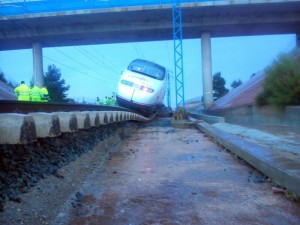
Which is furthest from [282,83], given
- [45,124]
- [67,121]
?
[45,124]

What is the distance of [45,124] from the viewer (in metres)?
3.16

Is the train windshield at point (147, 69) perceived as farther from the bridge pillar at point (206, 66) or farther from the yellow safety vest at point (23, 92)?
the bridge pillar at point (206, 66)

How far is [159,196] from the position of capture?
12.1 ft

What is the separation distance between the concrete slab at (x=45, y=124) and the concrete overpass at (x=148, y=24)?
83.3ft

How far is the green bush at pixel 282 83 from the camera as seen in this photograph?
1358 cm

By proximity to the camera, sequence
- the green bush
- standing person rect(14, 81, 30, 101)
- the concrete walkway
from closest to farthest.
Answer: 1. the concrete walkway
2. the green bush
3. standing person rect(14, 81, 30, 101)

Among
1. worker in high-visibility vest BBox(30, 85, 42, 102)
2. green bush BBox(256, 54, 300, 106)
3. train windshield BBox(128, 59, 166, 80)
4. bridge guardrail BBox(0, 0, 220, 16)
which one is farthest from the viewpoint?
bridge guardrail BBox(0, 0, 220, 16)

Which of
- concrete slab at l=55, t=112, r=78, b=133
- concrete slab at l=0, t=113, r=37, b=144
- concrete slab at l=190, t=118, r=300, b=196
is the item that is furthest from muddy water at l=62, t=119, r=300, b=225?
concrete slab at l=0, t=113, r=37, b=144

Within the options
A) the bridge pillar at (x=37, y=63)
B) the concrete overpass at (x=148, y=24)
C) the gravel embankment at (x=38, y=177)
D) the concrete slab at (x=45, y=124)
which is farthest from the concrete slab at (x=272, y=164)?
the bridge pillar at (x=37, y=63)

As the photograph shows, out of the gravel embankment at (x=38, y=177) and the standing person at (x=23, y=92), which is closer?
the gravel embankment at (x=38, y=177)

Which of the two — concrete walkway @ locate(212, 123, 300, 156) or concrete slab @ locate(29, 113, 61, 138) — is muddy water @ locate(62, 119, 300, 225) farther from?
concrete walkway @ locate(212, 123, 300, 156)

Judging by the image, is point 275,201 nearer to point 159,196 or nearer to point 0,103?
point 159,196

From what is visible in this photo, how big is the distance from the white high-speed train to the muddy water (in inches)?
475

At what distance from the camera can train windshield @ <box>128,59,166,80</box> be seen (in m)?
18.4
